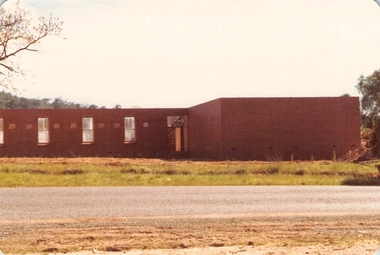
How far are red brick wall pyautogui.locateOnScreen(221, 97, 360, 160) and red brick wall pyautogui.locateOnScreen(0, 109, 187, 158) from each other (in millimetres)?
8314

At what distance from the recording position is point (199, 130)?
4341 centimetres

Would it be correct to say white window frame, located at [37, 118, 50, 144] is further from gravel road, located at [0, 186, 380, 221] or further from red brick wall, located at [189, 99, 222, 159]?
gravel road, located at [0, 186, 380, 221]

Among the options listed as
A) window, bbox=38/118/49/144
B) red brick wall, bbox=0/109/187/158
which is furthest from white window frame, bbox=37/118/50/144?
red brick wall, bbox=0/109/187/158

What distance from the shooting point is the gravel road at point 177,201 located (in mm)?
13328

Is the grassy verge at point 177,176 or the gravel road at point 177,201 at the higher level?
the grassy verge at point 177,176

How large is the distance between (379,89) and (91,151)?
3064 cm

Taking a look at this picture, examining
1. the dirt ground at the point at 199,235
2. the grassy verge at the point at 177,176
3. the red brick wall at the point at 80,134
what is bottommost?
the dirt ground at the point at 199,235

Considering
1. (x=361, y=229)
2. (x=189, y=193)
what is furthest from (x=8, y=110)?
(x=361, y=229)

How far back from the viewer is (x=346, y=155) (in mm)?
38094

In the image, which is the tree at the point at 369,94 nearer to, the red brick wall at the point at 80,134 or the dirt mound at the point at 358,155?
the dirt mound at the point at 358,155

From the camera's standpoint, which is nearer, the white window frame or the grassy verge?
the grassy verge

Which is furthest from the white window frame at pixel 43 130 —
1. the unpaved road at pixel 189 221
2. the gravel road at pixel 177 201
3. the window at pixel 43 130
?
the unpaved road at pixel 189 221

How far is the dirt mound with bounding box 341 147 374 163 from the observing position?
3677cm

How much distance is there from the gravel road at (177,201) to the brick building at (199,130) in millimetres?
18372
